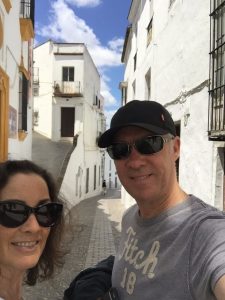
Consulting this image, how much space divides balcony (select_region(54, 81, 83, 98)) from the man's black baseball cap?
21701 mm

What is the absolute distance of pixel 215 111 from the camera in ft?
16.9

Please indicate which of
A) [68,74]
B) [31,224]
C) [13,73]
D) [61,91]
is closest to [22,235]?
[31,224]

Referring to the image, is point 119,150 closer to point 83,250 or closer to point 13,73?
point 13,73

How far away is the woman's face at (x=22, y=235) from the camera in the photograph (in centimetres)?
154

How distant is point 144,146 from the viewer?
5.91 feet

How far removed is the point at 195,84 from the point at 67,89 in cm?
1828

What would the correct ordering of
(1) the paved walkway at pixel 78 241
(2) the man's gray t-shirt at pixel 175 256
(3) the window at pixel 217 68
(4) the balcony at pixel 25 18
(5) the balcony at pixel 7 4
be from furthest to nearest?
(4) the balcony at pixel 25 18 < (5) the balcony at pixel 7 4 < (3) the window at pixel 217 68 < (1) the paved walkway at pixel 78 241 < (2) the man's gray t-shirt at pixel 175 256

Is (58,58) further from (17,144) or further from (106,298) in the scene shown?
(106,298)

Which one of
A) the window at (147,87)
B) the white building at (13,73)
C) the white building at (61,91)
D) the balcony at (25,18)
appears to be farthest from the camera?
the white building at (61,91)

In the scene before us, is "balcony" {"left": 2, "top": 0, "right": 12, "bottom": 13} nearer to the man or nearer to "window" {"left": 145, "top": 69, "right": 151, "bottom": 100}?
"window" {"left": 145, "top": 69, "right": 151, "bottom": 100}

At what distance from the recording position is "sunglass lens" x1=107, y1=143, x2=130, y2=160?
1.85 meters

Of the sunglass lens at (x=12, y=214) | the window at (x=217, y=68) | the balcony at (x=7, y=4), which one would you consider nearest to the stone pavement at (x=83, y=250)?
the sunglass lens at (x=12, y=214)

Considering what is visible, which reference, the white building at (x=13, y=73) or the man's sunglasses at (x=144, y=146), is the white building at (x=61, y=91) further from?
the man's sunglasses at (x=144, y=146)

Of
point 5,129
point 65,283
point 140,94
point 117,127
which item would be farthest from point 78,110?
point 117,127
